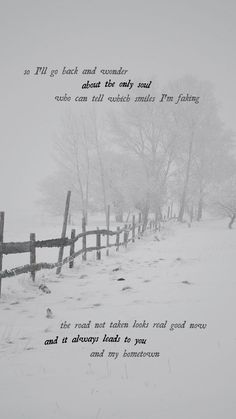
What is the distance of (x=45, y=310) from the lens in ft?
17.6

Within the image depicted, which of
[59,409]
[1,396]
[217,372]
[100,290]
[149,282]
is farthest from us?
[149,282]

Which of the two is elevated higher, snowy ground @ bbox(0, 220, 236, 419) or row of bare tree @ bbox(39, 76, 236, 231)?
row of bare tree @ bbox(39, 76, 236, 231)

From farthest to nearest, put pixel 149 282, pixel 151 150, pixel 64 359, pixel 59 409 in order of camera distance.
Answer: pixel 151 150, pixel 149 282, pixel 64 359, pixel 59 409

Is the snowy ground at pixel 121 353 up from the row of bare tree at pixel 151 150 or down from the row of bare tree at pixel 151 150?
down

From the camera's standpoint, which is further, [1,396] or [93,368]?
[93,368]

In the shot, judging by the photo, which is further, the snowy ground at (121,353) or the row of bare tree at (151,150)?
the row of bare tree at (151,150)

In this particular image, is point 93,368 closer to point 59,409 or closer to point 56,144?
point 59,409

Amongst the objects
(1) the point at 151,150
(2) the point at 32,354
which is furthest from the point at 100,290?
(1) the point at 151,150

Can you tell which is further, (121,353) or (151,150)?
(151,150)

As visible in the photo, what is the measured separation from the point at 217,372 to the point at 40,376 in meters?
1.84

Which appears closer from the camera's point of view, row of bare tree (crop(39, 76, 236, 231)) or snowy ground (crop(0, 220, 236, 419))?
snowy ground (crop(0, 220, 236, 419))

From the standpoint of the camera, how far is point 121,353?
146 inches

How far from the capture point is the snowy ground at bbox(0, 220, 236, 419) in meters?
2.67

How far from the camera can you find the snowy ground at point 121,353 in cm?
267
